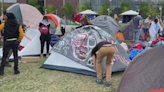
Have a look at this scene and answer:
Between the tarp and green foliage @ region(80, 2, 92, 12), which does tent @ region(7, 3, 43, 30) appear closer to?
the tarp

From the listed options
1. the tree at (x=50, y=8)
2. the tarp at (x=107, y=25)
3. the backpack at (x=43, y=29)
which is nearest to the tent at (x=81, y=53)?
the backpack at (x=43, y=29)

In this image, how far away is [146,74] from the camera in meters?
3.02

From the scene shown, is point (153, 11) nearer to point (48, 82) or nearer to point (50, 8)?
point (50, 8)

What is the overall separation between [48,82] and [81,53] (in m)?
1.30

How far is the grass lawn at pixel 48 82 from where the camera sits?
14.2ft

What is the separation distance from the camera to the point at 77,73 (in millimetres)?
5426

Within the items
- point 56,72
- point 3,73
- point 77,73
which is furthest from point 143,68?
point 3,73

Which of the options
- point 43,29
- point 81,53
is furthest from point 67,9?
point 81,53

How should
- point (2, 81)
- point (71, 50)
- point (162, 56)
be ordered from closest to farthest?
point (162, 56) → point (2, 81) → point (71, 50)

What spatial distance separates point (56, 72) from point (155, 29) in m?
6.73

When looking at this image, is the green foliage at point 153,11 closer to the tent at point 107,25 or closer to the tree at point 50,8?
the tree at point 50,8

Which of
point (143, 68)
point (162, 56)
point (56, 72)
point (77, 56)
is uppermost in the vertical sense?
point (162, 56)

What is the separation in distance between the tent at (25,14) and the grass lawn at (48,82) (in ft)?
24.2

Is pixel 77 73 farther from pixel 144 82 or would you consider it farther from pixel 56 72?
pixel 144 82
